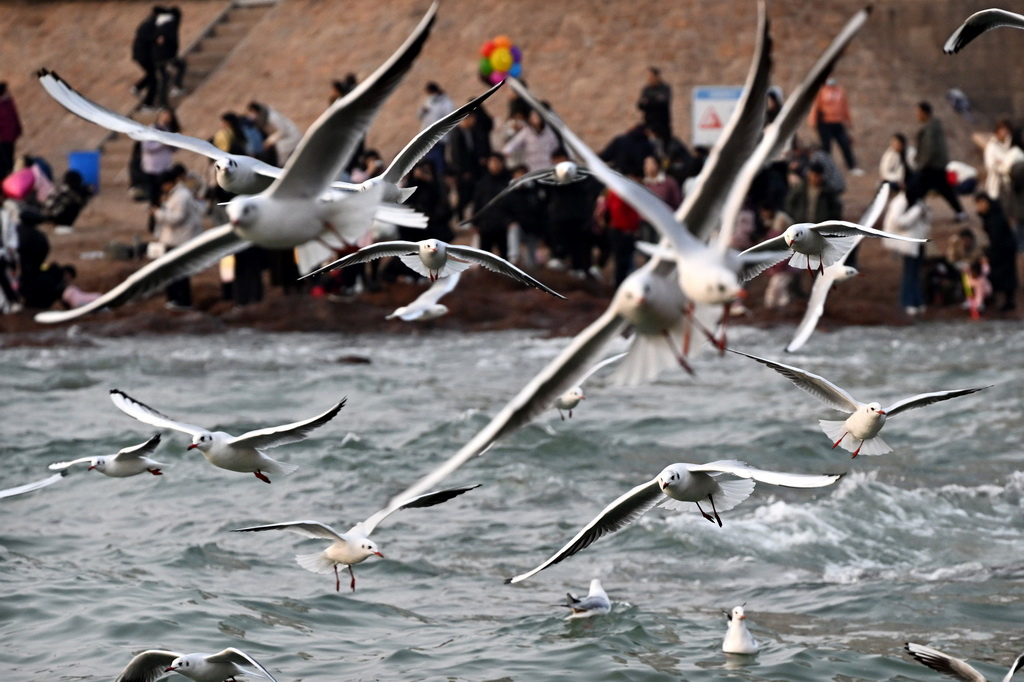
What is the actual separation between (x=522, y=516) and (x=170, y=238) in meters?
9.12

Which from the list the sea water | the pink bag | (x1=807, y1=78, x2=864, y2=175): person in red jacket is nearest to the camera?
the sea water

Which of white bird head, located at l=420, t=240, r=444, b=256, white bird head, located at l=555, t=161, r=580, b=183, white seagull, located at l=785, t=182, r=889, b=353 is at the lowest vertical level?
white seagull, located at l=785, t=182, r=889, b=353

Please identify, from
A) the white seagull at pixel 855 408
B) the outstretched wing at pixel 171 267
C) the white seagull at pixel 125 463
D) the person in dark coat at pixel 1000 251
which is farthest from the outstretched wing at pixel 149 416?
the person in dark coat at pixel 1000 251

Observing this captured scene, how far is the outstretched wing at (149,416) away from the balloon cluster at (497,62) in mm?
20731

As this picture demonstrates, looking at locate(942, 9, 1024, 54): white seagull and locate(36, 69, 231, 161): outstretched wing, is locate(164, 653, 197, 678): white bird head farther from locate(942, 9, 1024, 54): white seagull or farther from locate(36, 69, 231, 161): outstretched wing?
locate(942, 9, 1024, 54): white seagull

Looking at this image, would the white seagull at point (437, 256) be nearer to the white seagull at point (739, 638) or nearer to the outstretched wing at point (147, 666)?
Result: the outstretched wing at point (147, 666)

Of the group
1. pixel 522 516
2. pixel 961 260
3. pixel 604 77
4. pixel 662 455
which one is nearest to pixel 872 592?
pixel 522 516

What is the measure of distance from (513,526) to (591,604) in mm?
3013

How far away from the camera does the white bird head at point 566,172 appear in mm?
10352

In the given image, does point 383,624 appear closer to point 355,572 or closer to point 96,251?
point 355,572

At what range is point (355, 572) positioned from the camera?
13.6m

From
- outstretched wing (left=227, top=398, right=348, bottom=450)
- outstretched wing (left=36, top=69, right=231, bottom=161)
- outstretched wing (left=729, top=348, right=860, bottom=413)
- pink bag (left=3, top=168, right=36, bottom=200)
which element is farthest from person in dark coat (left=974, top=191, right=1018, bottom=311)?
Answer: outstretched wing (left=36, top=69, right=231, bottom=161)

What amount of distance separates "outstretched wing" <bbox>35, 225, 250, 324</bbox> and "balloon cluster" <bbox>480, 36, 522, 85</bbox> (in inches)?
916

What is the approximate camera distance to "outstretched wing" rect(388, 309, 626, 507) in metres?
6.81
